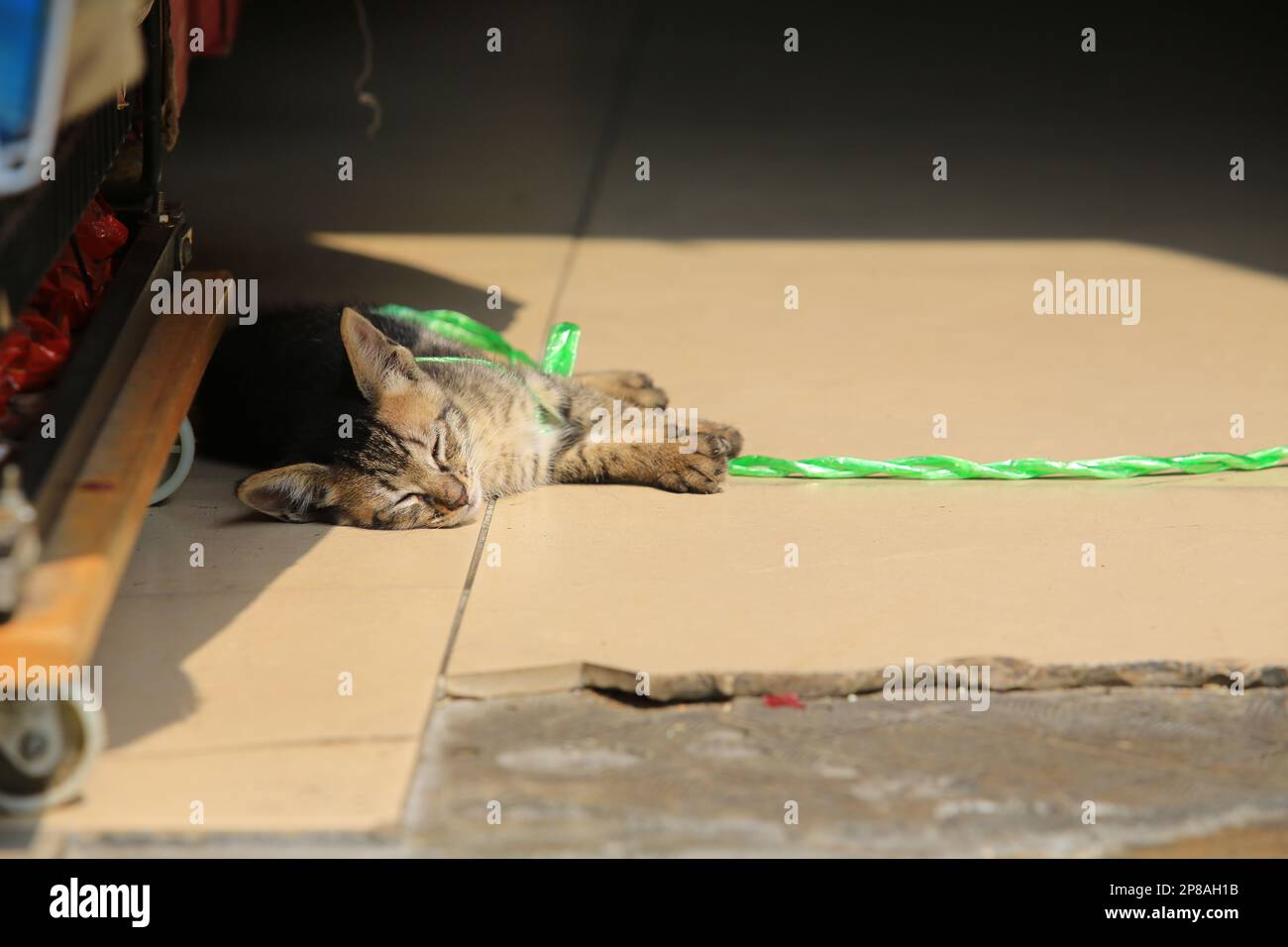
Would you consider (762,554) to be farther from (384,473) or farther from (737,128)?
(737,128)

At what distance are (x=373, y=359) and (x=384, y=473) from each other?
0.32 metres

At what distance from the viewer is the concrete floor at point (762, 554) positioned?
2.83m

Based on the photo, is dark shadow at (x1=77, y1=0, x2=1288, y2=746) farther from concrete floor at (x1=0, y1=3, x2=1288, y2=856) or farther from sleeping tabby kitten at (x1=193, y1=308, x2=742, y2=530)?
sleeping tabby kitten at (x1=193, y1=308, x2=742, y2=530)

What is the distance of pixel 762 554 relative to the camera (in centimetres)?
380

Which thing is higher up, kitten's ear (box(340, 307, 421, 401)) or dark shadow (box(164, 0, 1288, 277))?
dark shadow (box(164, 0, 1288, 277))

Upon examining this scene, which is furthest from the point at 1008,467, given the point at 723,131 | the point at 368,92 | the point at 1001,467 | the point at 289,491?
the point at 368,92

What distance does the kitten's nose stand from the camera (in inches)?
156

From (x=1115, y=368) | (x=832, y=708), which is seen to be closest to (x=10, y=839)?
(x=832, y=708)

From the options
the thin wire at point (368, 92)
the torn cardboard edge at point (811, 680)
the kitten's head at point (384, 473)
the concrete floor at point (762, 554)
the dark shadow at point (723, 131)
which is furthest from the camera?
the thin wire at point (368, 92)

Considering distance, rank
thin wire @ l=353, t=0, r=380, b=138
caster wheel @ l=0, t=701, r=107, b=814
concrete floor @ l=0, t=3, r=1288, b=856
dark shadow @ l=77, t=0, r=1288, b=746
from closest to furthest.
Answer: caster wheel @ l=0, t=701, r=107, b=814 < concrete floor @ l=0, t=3, r=1288, b=856 < dark shadow @ l=77, t=0, r=1288, b=746 < thin wire @ l=353, t=0, r=380, b=138

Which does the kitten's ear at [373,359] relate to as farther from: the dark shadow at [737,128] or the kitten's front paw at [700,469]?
the dark shadow at [737,128]

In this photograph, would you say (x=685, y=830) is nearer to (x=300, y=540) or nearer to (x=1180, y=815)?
(x=1180, y=815)

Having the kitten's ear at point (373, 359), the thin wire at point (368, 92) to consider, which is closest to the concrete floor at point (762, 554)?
the thin wire at point (368, 92)

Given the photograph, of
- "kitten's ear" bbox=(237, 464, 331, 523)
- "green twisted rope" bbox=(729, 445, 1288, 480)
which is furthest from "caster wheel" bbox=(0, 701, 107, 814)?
"green twisted rope" bbox=(729, 445, 1288, 480)
